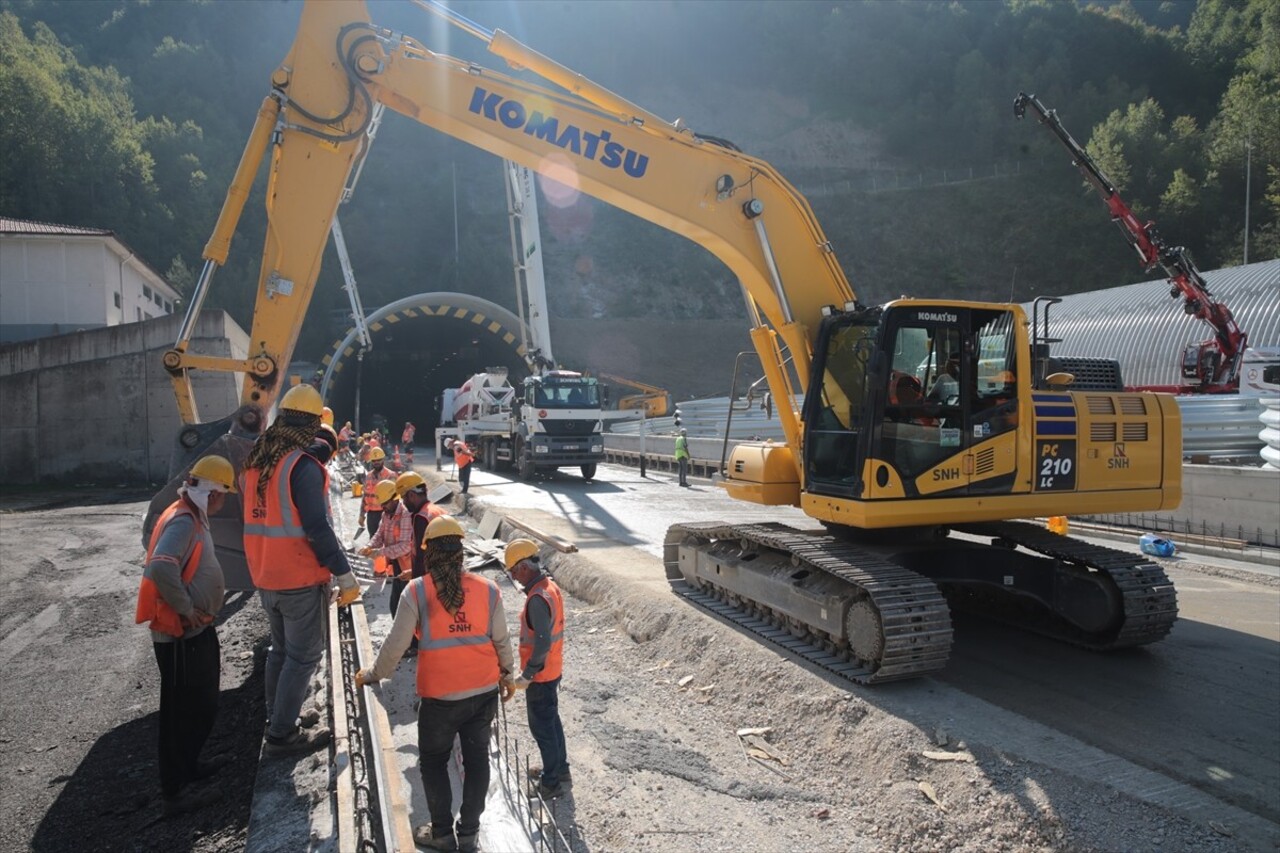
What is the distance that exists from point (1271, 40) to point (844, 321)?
64978 millimetres

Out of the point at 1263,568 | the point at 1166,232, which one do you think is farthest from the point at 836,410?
the point at 1166,232

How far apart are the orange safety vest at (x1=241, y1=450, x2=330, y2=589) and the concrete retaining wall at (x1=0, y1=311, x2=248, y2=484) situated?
2089 centimetres

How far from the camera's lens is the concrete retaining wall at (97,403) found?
23203mm

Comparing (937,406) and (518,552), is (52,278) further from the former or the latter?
(937,406)

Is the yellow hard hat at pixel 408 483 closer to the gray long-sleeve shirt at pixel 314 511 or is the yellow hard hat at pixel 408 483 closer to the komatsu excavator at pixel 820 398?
the komatsu excavator at pixel 820 398

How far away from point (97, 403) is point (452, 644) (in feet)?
79.7

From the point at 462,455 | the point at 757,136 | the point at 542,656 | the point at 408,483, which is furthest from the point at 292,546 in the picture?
the point at 757,136

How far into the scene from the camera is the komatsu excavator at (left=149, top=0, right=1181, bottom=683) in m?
6.63

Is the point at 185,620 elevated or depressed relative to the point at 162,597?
depressed

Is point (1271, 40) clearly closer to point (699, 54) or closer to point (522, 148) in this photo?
point (699, 54)

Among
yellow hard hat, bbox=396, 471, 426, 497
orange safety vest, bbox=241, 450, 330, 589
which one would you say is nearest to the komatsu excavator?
yellow hard hat, bbox=396, 471, 426, 497

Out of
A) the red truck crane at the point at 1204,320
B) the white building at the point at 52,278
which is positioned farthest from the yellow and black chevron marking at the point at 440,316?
the red truck crane at the point at 1204,320

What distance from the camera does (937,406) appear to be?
6637 mm

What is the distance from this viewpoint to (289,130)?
305 inches
